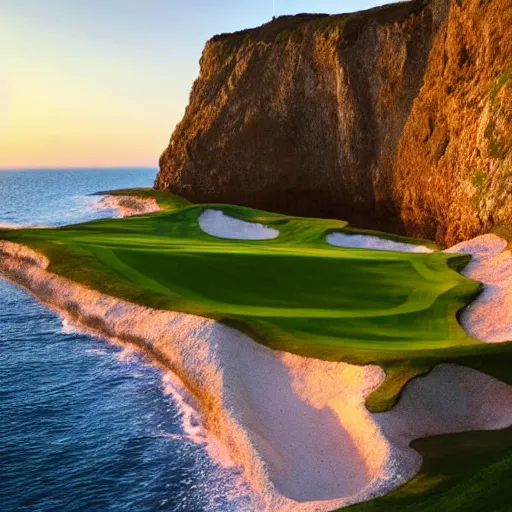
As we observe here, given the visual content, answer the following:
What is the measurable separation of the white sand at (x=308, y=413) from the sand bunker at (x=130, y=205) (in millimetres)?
46338

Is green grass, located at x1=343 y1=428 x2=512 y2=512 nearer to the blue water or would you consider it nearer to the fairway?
the blue water

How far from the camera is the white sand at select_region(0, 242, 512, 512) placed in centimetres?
1323

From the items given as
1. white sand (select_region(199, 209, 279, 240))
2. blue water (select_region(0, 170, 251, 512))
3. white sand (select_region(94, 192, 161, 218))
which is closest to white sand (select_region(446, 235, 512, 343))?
blue water (select_region(0, 170, 251, 512))

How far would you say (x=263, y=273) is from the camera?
26656mm

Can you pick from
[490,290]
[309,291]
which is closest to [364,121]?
[490,290]

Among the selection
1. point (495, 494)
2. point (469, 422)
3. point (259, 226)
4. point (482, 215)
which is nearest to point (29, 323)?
point (469, 422)

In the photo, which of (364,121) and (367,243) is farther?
(364,121)

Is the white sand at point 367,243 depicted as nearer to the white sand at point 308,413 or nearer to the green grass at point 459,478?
the white sand at point 308,413

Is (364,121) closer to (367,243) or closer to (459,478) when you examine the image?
(367,243)

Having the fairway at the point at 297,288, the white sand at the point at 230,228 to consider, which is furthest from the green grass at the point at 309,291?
the white sand at the point at 230,228

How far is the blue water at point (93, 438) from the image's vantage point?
1271cm

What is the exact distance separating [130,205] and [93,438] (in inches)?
2373

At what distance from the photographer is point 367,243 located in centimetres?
3978

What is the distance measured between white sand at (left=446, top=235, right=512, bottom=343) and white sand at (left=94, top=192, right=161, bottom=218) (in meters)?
39.8
